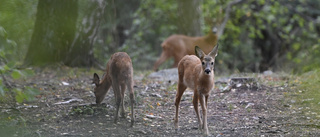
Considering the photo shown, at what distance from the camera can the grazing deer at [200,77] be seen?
5391 millimetres

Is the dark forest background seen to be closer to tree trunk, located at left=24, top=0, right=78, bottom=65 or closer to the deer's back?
tree trunk, located at left=24, top=0, right=78, bottom=65

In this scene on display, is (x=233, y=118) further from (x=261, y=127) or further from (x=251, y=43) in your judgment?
(x=251, y=43)

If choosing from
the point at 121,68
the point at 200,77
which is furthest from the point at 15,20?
the point at 200,77

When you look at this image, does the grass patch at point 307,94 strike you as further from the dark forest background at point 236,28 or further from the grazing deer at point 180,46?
the grazing deer at point 180,46

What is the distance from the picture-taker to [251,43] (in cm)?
1780

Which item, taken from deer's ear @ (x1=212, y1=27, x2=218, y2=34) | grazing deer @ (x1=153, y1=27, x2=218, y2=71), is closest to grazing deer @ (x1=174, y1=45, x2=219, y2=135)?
grazing deer @ (x1=153, y1=27, x2=218, y2=71)

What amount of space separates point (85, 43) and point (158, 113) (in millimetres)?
4047

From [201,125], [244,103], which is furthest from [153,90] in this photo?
[201,125]

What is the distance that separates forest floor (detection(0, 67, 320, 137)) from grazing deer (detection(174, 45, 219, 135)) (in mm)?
333

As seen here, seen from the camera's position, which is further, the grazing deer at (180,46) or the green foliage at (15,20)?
the grazing deer at (180,46)

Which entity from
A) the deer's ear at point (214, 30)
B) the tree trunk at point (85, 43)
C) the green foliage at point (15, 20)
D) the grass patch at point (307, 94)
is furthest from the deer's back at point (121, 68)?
the deer's ear at point (214, 30)

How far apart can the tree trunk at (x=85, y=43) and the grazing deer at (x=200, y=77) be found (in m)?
4.00

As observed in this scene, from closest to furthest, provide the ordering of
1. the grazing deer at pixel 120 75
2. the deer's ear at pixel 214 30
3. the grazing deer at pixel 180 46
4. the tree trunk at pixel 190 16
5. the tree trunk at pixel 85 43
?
the grazing deer at pixel 120 75, the tree trunk at pixel 85 43, the grazing deer at pixel 180 46, the deer's ear at pixel 214 30, the tree trunk at pixel 190 16

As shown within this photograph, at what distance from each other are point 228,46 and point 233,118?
33.9 feet
